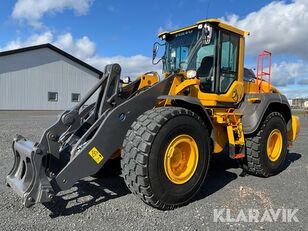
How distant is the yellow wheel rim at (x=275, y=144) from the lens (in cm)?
671

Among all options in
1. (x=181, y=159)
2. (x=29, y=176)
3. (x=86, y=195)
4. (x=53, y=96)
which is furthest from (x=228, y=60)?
(x=53, y=96)

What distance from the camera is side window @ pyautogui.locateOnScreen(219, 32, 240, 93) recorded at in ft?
20.1

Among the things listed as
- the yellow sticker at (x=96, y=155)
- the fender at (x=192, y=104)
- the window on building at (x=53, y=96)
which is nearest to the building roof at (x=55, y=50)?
the window on building at (x=53, y=96)

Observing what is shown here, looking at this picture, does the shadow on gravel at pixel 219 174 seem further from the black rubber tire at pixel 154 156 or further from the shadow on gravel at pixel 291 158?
the black rubber tire at pixel 154 156

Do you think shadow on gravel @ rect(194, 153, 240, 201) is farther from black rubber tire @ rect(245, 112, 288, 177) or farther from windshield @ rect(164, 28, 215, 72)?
windshield @ rect(164, 28, 215, 72)

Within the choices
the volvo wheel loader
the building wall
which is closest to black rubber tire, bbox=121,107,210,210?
the volvo wheel loader

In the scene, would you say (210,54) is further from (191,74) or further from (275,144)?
(275,144)

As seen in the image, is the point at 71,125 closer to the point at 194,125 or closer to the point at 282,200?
the point at 194,125

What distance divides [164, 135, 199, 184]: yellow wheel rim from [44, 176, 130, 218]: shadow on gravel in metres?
0.97

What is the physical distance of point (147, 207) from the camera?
459 centimetres

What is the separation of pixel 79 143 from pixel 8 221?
1.24 metres

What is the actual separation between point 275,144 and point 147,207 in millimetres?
3514

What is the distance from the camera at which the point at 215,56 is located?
5934 millimetres

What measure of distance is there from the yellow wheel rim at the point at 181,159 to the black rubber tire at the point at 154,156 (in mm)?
79
